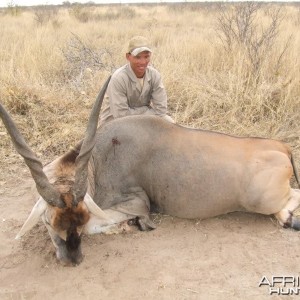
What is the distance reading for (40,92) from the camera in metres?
7.14

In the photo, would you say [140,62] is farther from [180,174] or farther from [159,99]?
[180,174]

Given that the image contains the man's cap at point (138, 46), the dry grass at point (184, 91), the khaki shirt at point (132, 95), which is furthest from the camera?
the dry grass at point (184, 91)

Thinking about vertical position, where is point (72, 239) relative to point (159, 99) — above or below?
below

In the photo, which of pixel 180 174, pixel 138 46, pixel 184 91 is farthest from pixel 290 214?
A: pixel 184 91

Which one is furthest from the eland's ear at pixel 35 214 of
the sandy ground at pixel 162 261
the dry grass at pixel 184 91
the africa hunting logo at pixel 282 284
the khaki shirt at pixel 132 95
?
the dry grass at pixel 184 91

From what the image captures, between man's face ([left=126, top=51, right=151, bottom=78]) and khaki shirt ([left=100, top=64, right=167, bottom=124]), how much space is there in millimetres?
69

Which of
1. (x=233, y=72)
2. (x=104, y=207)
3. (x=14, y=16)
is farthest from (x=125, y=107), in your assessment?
(x=14, y=16)

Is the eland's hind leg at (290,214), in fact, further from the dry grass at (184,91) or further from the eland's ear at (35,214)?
the eland's ear at (35,214)

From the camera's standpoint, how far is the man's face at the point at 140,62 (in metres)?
5.31

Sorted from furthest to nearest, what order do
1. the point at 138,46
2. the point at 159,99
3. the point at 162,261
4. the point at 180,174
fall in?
the point at 159,99 → the point at 138,46 → the point at 180,174 → the point at 162,261

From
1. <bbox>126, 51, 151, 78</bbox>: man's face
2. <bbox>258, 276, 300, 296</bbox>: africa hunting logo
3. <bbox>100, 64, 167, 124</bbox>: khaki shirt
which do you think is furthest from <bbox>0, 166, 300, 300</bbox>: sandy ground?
<bbox>126, 51, 151, 78</bbox>: man's face

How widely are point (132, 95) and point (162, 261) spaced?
2399 millimetres

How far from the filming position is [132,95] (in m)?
5.60

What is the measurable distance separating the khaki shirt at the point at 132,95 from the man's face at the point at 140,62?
2.7 inches
